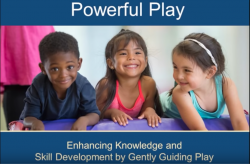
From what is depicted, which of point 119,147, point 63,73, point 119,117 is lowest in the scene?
point 119,147

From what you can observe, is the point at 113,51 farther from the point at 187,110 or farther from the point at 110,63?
the point at 187,110

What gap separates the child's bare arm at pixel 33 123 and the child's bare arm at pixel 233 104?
661mm

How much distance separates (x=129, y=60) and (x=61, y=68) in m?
0.26

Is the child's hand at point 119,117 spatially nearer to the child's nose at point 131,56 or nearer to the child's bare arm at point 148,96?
the child's bare arm at point 148,96

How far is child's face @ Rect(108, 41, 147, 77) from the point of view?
104 cm

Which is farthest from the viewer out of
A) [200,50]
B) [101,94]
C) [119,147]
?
[101,94]

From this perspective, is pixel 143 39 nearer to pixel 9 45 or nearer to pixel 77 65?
pixel 77 65

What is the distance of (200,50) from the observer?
97cm

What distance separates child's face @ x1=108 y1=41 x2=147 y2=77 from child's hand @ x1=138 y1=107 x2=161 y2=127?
0.50 feet

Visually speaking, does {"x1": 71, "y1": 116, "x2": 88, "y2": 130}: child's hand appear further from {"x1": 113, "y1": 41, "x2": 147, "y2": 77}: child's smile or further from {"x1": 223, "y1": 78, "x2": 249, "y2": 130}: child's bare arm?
{"x1": 223, "y1": 78, "x2": 249, "y2": 130}: child's bare arm

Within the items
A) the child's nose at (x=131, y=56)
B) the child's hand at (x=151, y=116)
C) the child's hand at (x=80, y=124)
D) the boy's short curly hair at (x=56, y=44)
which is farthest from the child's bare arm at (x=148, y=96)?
the boy's short curly hair at (x=56, y=44)

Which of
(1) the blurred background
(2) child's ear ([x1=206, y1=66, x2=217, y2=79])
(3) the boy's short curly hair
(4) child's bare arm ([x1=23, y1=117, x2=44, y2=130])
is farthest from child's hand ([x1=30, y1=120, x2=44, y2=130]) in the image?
(2) child's ear ([x1=206, y1=66, x2=217, y2=79])

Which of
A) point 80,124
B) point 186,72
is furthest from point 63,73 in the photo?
point 186,72

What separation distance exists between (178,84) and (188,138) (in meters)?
0.21
